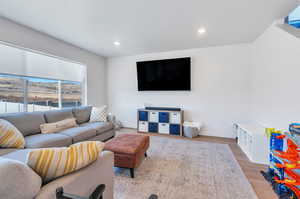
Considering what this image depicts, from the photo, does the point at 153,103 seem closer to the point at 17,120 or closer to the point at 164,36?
the point at 164,36

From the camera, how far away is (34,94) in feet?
9.30

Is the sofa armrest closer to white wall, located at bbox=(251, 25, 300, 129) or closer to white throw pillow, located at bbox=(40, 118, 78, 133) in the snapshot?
white throw pillow, located at bbox=(40, 118, 78, 133)

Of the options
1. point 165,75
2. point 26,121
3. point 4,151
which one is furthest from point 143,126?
point 4,151

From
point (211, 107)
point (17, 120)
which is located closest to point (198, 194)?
point (211, 107)

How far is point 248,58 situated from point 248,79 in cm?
54

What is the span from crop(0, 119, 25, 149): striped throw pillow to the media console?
8.93 ft

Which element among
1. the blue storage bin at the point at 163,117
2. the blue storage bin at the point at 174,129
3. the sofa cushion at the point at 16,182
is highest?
the sofa cushion at the point at 16,182

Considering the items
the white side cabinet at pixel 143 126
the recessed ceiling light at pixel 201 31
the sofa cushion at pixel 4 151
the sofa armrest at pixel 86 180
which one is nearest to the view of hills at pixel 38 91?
the sofa cushion at pixel 4 151

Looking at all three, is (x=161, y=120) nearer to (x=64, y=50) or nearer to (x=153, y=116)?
(x=153, y=116)

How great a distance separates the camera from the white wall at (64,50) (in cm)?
236

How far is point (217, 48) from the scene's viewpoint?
3.54 metres

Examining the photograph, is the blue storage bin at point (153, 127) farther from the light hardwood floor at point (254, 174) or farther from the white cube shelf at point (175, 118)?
the light hardwood floor at point (254, 174)

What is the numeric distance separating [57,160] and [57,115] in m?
2.35

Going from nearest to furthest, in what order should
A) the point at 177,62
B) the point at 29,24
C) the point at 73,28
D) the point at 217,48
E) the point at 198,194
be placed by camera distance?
the point at 198,194 → the point at 29,24 → the point at 73,28 → the point at 217,48 → the point at 177,62
